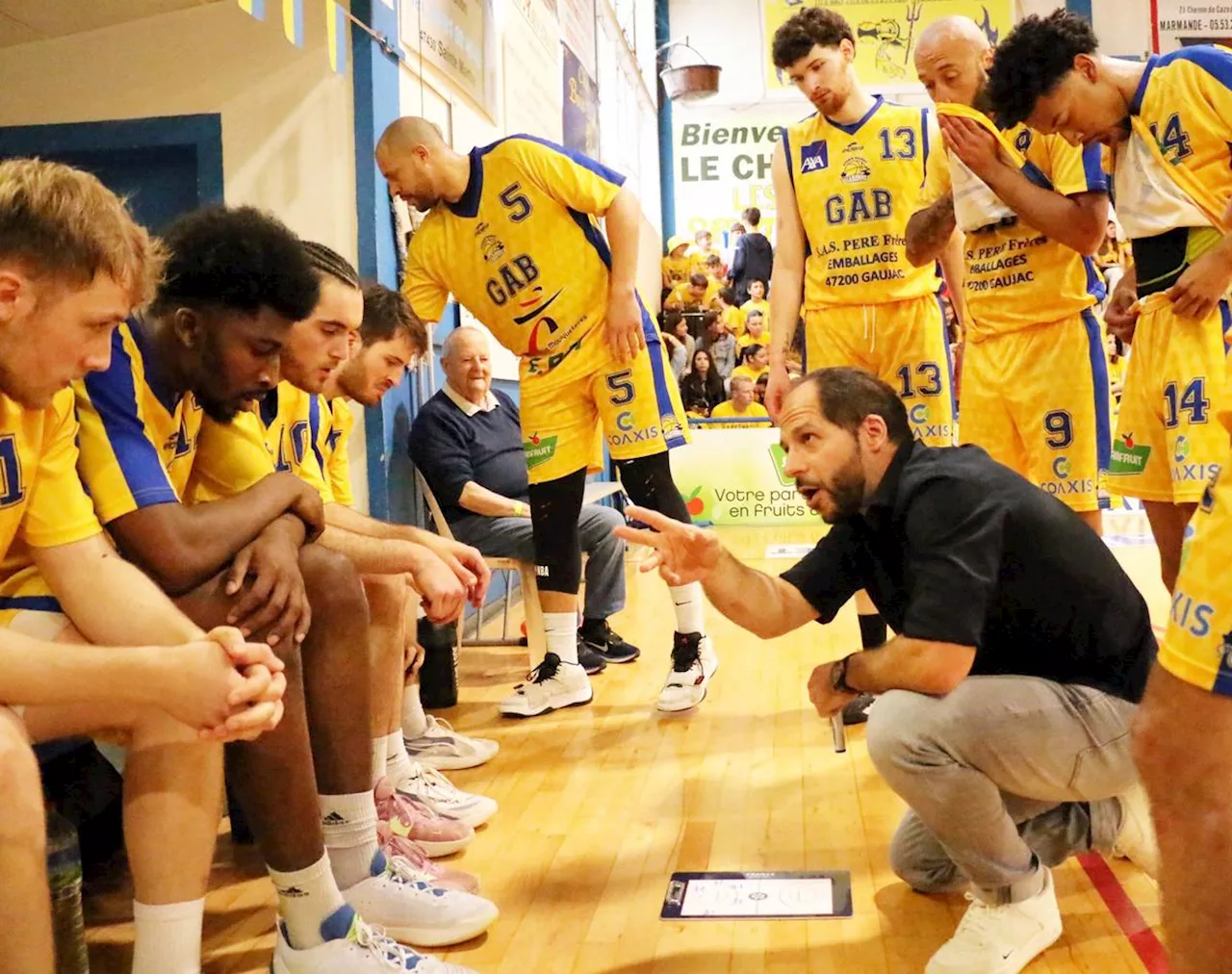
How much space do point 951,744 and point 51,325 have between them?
4.11 feet

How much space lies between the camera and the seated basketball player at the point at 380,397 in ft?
8.04

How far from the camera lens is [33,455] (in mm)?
1307

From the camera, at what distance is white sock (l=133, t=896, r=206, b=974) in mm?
1332

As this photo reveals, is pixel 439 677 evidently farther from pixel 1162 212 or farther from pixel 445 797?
pixel 1162 212

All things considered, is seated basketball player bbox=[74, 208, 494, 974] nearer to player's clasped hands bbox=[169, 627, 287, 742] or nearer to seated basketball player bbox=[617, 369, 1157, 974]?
player's clasped hands bbox=[169, 627, 287, 742]

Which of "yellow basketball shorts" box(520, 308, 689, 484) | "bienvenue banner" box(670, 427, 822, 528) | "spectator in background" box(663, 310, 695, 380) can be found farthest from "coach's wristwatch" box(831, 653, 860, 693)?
"spectator in background" box(663, 310, 695, 380)

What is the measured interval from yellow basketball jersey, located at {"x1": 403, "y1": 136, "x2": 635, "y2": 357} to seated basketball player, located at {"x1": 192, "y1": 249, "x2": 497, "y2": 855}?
93cm

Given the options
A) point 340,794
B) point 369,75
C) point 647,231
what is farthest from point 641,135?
point 340,794

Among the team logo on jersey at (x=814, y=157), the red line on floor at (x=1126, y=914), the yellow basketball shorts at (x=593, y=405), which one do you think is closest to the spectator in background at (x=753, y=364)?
the yellow basketball shorts at (x=593, y=405)

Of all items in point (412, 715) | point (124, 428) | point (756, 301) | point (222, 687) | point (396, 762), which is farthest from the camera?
point (756, 301)

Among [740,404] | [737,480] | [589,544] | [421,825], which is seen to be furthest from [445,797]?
[740,404]

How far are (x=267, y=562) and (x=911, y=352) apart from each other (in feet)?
6.36

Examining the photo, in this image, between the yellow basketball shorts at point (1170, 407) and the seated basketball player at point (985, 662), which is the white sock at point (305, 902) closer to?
the seated basketball player at point (985, 662)

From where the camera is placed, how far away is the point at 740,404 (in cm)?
881
